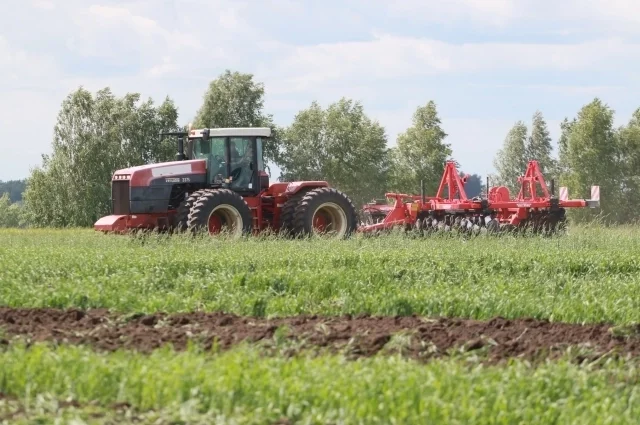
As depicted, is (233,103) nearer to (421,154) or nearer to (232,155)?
(421,154)

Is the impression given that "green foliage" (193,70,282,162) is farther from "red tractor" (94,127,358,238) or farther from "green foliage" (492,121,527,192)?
"red tractor" (94,127,358,238)

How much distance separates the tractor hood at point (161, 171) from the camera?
19.8 meters

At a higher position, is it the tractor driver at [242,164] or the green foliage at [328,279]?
the tractor driver at [242,164]

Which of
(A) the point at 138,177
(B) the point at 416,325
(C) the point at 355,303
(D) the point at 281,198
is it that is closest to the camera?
(B) the point at 416,325

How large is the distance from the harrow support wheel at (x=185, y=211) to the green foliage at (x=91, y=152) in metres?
29.6

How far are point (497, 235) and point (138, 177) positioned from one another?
7571mm

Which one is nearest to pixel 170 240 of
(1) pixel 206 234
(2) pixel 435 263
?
(1) pixel 206 234

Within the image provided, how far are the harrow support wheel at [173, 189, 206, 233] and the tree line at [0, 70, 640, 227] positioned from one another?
97.5 ft

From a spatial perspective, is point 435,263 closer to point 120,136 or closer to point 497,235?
point 497,235

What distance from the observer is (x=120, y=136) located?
165ft

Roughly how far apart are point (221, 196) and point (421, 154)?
35.4 m

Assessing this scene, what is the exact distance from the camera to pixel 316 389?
6012mm

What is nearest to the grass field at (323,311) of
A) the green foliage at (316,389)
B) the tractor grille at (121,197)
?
the green foliage at (316,389)

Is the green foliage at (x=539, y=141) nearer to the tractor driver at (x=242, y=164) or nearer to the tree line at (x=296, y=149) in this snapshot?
the tree line at (x=296, y=149)
